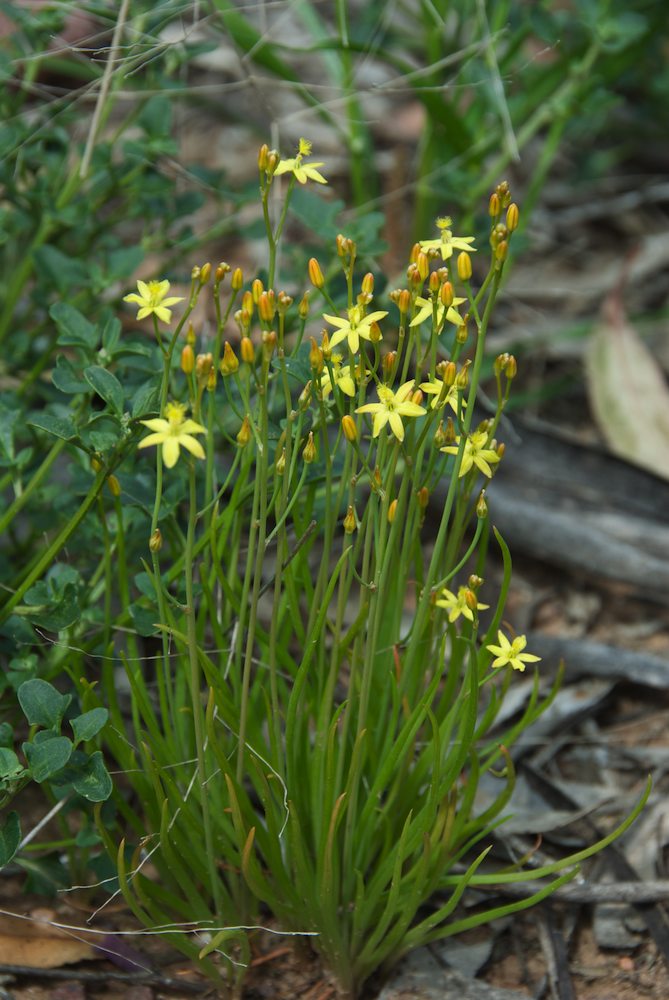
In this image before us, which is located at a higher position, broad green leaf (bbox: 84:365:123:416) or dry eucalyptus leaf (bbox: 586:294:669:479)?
broad green leaf (bbox: 84:365:123:416)

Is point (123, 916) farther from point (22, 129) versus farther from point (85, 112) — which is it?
point (85, 112)

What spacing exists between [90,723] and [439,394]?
577 mm

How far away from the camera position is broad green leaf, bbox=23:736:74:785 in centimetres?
129

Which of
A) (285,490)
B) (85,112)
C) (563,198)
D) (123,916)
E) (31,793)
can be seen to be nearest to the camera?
(285,490)

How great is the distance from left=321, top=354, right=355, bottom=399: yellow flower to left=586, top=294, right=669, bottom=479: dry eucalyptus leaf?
1458mm

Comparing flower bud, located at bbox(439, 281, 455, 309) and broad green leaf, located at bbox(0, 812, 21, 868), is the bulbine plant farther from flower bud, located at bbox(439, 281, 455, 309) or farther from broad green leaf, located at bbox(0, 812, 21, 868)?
broad green leaf, located at bbox(0, 812, 21, 868)

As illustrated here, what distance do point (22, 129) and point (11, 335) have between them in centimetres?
37

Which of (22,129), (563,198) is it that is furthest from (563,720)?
(563,198)

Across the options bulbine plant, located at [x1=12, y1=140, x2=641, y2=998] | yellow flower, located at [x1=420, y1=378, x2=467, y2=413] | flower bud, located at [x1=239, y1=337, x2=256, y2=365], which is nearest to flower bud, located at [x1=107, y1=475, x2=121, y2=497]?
bulbine plant, located at [x1=12, y1=140, x2=641, y2=998]

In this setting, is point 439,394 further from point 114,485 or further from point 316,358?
point 114,485

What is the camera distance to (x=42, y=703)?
135 cm

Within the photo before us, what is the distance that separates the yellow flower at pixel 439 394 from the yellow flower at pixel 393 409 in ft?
0.09

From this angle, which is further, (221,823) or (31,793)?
(31,793)

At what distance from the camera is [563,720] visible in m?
2.10
